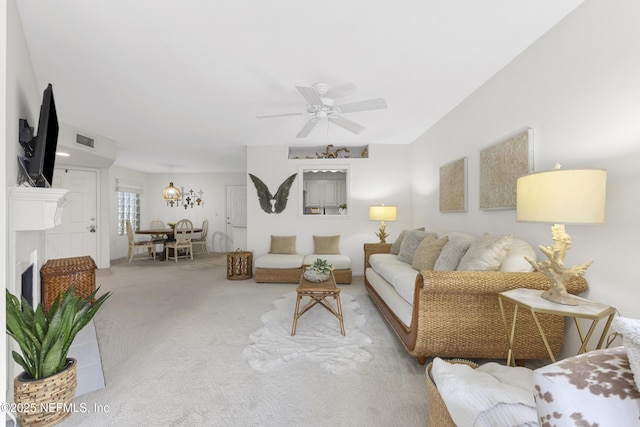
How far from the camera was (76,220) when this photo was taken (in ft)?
15.9

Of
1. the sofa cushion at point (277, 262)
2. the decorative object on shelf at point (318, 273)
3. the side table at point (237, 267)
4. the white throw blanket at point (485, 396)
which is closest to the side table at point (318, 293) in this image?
the decorative object on shelf at point (318, 273)

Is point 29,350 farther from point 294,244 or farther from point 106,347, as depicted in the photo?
point 294,244

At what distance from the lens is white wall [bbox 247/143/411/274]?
16.4ft

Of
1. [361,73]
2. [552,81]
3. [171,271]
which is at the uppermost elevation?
[361,73]

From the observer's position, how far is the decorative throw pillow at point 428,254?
2.74 m

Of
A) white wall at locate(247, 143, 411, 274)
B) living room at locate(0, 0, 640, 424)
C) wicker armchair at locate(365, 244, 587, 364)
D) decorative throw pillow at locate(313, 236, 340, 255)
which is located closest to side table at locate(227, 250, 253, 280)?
white wall at locate(247, 143, 411, 274)

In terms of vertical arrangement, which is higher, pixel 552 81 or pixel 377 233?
pixel 552 81

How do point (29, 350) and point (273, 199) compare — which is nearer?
point (29, 350)

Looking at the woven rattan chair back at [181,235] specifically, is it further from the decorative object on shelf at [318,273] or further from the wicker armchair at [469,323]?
the wicker armchair at [469,323]

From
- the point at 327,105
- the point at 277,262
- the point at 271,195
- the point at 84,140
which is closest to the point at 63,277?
the point at 84,140

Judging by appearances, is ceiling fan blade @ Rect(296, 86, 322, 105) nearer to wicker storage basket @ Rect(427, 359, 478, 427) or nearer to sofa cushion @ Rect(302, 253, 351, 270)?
wicker storage basket @ Rect(427, 359, 478, 427)

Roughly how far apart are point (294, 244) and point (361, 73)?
3233 millimetres

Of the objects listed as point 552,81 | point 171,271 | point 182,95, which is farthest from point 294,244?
point 552,81

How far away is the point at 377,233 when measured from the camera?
497 centimetres
